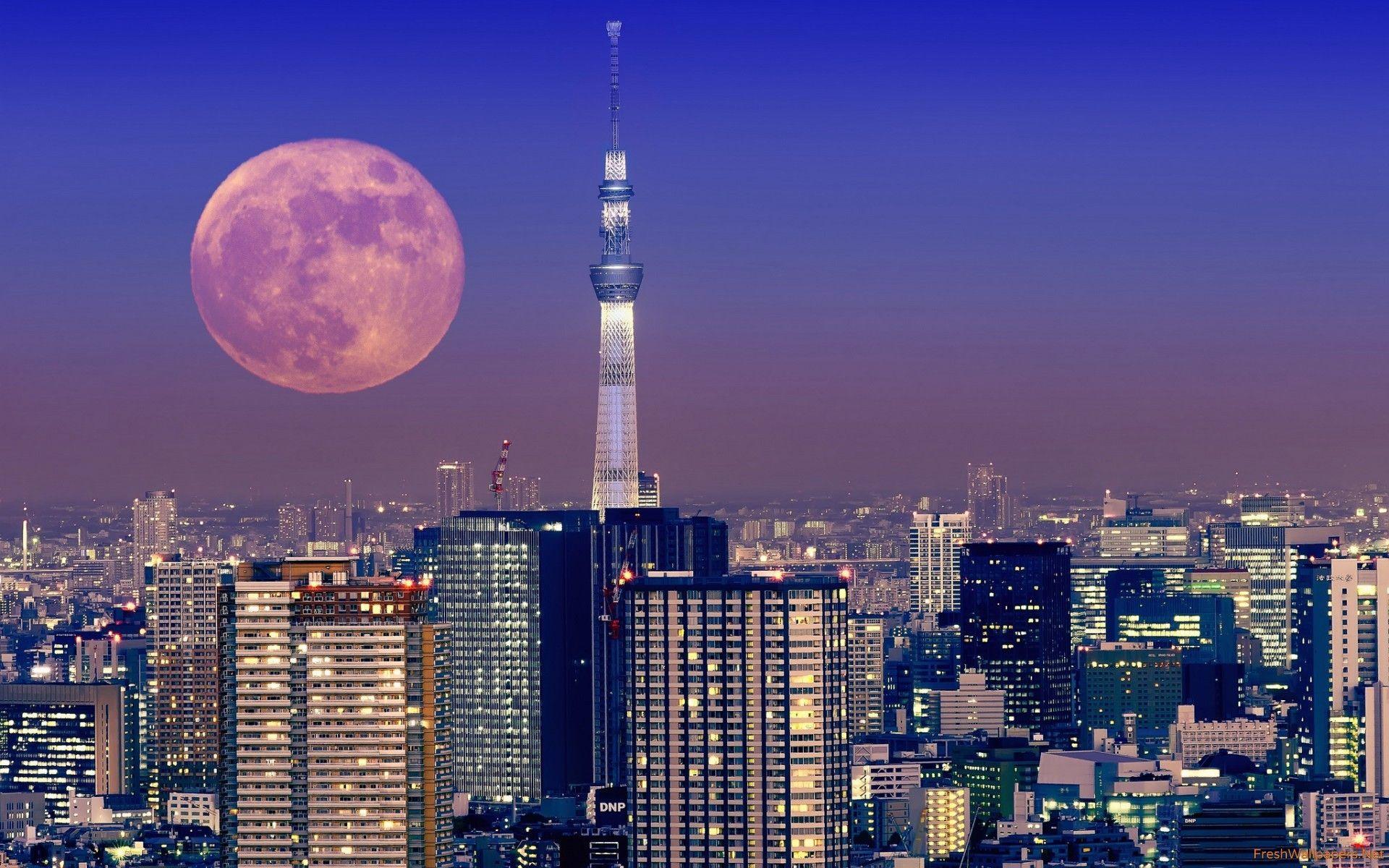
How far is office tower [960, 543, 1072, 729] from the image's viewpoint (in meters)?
108

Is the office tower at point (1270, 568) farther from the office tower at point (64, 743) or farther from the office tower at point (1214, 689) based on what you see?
the office tower at point (64, 743)

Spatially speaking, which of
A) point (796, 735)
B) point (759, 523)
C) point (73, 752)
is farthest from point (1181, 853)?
point (73, 752)

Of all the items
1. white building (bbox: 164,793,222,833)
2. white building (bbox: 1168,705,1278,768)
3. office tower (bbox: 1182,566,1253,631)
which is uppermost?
office tower (bbox: 1182,566,1253,631)

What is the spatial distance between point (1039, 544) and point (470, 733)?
92.3 feet

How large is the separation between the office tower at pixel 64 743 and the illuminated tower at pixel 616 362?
13.4 meters

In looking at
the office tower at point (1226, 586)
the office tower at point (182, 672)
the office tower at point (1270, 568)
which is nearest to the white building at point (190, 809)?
the office tower at point (182, 672)

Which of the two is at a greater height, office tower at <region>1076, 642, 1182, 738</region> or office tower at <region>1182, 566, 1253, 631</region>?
office tower at <region>1182, 566, 1253, 631</region>

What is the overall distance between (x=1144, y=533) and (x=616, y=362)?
31673 millimetres

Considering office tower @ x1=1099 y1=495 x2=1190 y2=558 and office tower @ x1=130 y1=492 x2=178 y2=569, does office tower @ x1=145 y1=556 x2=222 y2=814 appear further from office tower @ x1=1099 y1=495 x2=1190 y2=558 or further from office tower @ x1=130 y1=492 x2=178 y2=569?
office tower @ x1=1099 y1=495 x2=1190 y2=558

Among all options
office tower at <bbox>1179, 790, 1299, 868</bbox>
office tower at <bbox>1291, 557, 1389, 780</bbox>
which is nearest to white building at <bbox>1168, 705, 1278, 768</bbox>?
office tower at <bbox>1291, 557, 1389, 780</bbox>

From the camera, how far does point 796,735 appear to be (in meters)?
61.1

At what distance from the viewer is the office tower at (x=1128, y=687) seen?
103938 millimetres

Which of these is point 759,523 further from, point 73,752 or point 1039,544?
point 1039,544

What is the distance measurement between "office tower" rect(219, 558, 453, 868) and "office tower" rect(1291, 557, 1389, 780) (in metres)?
33.1
